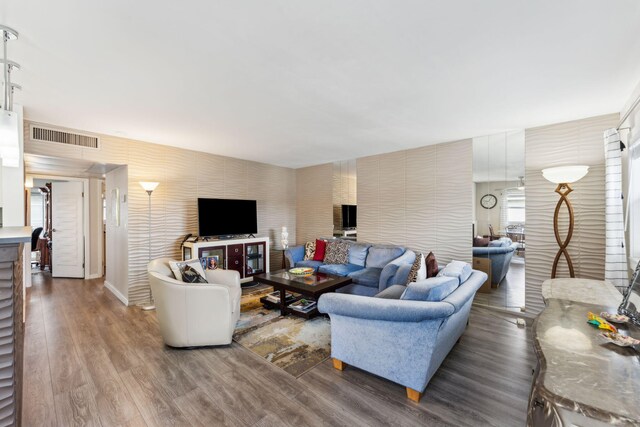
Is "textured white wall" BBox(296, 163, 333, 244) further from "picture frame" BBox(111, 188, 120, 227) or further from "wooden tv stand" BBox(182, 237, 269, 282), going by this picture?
"picture frame" BBox(111, 188, 120, 227)

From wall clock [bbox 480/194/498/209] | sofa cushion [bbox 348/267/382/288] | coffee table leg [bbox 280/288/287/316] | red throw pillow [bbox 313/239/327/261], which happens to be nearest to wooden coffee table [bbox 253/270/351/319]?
coffee table leg [bbox 280/288/287/316]

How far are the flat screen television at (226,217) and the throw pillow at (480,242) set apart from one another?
12.7ft

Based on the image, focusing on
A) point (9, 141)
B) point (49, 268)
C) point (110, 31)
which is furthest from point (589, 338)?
point (49, 268)

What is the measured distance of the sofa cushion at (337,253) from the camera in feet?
15.9

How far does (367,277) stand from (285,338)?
1561 mm

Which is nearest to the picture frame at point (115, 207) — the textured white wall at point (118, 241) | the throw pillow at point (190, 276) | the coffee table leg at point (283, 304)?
the textured white wall at point (118, 241)

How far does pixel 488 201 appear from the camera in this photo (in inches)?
158

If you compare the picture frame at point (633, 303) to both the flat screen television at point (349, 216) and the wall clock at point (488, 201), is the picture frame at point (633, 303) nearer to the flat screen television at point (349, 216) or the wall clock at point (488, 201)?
the wall clock at point (488, 201)

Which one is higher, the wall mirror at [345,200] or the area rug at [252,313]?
the wall mirror at [345,200]

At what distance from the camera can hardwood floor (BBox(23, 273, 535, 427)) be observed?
1831mm

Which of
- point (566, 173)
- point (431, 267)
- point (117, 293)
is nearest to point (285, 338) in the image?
point (431, 267)

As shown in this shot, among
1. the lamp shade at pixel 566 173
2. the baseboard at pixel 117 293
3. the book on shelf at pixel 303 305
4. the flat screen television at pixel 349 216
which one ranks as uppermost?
the lamp shade at pixel 566 173

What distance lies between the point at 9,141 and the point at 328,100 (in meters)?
2.41

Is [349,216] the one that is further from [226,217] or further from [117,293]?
[117,293]
